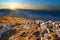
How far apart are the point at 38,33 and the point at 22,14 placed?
954 centimetres

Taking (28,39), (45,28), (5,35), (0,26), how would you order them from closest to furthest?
(28,39) → (5,35) → (45,28) → (0,26)

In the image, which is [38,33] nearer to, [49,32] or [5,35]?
[49,32]

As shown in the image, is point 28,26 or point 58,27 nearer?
point 58,27

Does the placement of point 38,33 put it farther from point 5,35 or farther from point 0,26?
point 0,26

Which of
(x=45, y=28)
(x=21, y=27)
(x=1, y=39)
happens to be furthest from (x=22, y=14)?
(x=1, y=39)

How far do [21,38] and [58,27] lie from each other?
4188 mm

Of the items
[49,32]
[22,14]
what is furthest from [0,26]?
[22,14]

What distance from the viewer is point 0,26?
13328mm

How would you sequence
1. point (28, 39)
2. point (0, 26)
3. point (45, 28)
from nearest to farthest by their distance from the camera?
1. point (28, 39)
2. point (45, 28)
3. point (0, 26)

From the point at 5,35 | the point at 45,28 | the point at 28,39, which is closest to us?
the point at 28,39

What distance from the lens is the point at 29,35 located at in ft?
38.2

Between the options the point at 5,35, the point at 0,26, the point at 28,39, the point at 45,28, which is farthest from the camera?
the point at 0,26

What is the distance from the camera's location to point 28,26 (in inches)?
551

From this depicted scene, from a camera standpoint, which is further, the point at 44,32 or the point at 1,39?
the point at 44,32
